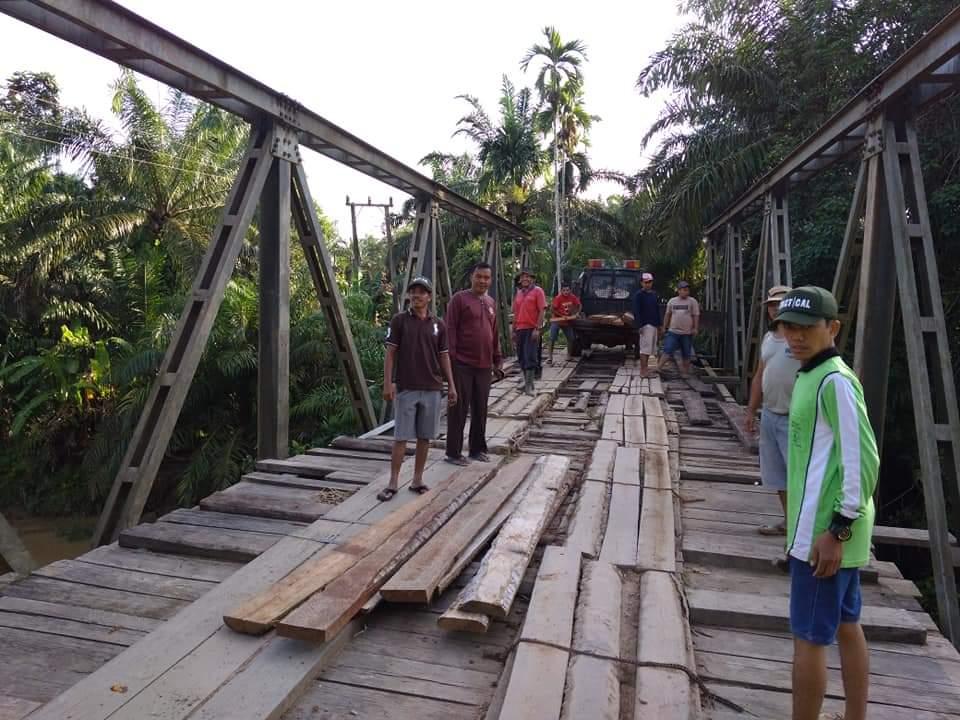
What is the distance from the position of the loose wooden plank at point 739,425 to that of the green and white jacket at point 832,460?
352 centimetres

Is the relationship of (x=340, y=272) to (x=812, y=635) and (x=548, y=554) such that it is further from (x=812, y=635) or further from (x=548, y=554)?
(x=812, y=635)

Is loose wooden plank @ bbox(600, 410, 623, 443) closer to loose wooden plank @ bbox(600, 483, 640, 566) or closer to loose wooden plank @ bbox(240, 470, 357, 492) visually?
loose wooden plank @ bbox(600, 483, 640, 566)

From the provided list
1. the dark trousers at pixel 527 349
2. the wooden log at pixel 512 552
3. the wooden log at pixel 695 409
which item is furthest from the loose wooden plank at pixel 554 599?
the dark trousers at pixel 527 349

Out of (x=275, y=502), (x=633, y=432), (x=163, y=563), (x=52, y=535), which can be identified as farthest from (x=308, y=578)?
(x=52, y=535)

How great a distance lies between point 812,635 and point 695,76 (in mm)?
19133

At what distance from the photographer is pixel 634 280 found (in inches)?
618

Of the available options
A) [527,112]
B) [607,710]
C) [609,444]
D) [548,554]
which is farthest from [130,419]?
[527,112]

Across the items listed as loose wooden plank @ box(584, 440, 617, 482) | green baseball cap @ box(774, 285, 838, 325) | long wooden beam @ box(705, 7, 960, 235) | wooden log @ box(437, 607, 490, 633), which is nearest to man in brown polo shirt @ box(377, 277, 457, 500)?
loose wooden plank @ box(584, 440, 617, 482)

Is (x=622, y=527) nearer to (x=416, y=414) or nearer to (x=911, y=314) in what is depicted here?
(x=416, y=414)

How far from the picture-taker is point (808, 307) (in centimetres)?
247

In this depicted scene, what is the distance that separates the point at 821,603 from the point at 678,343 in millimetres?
10114

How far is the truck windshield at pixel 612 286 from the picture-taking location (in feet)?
51.2

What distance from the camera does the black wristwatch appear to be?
2.28 m

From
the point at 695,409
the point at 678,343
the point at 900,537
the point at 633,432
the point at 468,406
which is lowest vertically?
the point at 900,537
